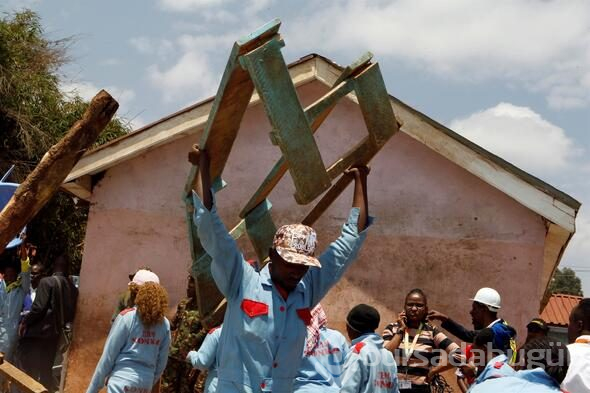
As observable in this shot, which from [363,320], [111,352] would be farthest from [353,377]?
[111,352]

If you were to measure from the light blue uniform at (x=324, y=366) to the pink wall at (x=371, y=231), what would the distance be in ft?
11.2

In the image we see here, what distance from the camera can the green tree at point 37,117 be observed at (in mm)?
13828

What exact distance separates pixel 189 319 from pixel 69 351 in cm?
311

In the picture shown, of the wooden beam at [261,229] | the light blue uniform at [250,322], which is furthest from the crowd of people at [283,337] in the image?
the wooden beam at [261,229]

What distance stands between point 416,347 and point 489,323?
0.75 m

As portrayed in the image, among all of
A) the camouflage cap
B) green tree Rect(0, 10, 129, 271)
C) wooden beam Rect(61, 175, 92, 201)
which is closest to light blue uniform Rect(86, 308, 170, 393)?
the camouflage cap

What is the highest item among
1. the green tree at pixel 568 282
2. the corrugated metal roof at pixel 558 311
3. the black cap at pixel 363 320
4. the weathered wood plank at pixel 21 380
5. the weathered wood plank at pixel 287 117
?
the green tree at pixel 568 282

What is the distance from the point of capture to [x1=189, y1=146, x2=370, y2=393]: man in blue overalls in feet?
11.3

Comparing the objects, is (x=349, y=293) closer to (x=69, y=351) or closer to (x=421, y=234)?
(x=421, y=234)

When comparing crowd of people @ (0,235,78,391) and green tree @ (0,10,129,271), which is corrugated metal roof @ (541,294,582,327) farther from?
crowd of people @ (0,235,78,391)

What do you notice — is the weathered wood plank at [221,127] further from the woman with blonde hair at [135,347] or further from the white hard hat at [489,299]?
the white hard hat at [489,299]

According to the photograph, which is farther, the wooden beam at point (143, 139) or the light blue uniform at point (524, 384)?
the wooden beam at point (143, 139)

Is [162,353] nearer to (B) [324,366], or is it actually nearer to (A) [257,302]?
(B) [324,366]

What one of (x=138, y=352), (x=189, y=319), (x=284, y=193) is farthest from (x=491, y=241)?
(x=138, y=352)
